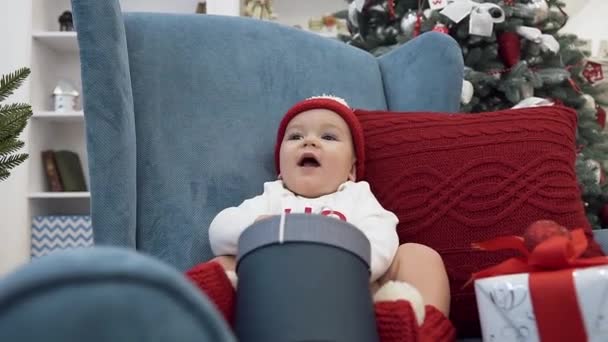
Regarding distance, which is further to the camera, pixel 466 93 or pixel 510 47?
pixel 510 47

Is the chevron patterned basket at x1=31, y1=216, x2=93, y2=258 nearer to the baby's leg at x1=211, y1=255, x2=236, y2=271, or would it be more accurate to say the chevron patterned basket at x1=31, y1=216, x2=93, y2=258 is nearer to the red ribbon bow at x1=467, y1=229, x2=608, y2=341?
the baby's leg at x1=211, y1=255, x2=236, y2=271

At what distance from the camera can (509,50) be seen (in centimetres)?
217

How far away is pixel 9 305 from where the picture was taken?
0.96 ft

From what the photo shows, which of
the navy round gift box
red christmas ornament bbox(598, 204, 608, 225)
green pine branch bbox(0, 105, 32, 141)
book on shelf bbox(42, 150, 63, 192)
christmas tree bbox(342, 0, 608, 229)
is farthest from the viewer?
book on shelf bbox(42, 150, 63, 192)

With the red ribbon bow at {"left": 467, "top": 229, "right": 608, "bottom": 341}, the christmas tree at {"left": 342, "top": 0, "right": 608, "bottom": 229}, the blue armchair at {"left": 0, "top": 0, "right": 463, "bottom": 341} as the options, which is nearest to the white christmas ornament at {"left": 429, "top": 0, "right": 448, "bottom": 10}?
the christmas tree at {"left": 342, "top": 0, "right": 608, "bottom": 229}

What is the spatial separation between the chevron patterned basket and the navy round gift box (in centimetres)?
206

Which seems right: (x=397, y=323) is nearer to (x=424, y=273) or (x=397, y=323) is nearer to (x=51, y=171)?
(x=424, y=273)

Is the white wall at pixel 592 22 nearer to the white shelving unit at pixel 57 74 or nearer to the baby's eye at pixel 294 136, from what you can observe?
the white shelving unit at pixel 57 74

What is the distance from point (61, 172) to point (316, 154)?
77.0 inches

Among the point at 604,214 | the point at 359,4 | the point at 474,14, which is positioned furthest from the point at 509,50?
the point at 604,214

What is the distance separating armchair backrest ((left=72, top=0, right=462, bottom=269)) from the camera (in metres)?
0.94

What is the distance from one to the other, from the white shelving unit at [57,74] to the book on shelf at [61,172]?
1.4 inches

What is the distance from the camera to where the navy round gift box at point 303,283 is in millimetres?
594

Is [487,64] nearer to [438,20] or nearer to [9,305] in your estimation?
[438,20]
